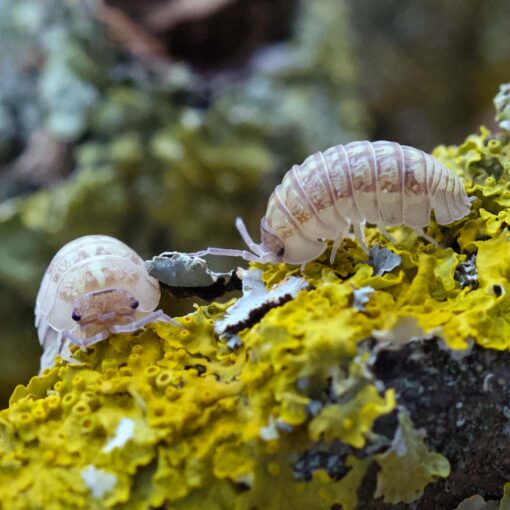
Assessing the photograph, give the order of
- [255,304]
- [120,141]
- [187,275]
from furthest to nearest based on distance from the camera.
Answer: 1. [120,141]
2. [187,275]
3. [255,304]

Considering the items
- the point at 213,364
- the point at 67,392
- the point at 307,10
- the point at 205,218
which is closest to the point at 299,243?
the point at 213,364

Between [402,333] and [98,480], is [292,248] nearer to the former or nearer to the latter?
[402,333]

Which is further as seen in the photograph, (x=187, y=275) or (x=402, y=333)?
(x=187, y=275)

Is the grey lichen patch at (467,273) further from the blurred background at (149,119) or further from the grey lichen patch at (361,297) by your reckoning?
the blurred background at (149,119)

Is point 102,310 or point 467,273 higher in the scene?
point 102,310

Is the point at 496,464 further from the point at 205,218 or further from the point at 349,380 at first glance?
the point at 205,218

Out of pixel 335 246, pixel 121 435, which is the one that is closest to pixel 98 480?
pixel 121 435

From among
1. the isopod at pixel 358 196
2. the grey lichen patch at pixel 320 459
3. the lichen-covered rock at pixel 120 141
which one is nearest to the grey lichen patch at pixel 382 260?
the isopod at pixel 358 196
